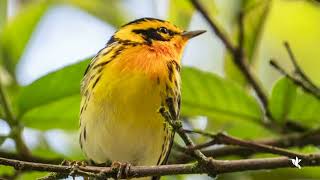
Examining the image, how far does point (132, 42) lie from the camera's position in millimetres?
4477

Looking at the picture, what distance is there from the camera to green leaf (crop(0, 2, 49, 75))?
4.42m

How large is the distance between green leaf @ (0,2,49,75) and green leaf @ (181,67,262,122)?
1.00 meters

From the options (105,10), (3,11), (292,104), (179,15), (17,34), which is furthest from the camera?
(105,10)

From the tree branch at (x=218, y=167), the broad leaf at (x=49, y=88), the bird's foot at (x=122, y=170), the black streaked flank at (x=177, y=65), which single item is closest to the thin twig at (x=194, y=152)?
the tree branch at (x=218, y=167)

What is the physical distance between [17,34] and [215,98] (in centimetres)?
127

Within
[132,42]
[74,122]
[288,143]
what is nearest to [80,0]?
[132,42]

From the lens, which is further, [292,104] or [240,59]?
[240,59]

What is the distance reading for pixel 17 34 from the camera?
4.55m

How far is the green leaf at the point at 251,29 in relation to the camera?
4.36 m

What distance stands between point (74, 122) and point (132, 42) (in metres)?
0.57

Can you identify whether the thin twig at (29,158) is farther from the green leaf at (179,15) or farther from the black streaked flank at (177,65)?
the green leaf at (179,15)

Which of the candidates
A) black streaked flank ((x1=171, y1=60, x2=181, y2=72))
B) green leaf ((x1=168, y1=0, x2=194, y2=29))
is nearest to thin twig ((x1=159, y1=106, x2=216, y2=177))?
black streaked flank ((x1=171, y1=60, x2=181, y2=72))

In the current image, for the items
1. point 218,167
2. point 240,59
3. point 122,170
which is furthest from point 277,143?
point 218,167

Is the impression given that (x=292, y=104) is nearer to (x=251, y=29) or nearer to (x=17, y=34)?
(x=251, y=29)
